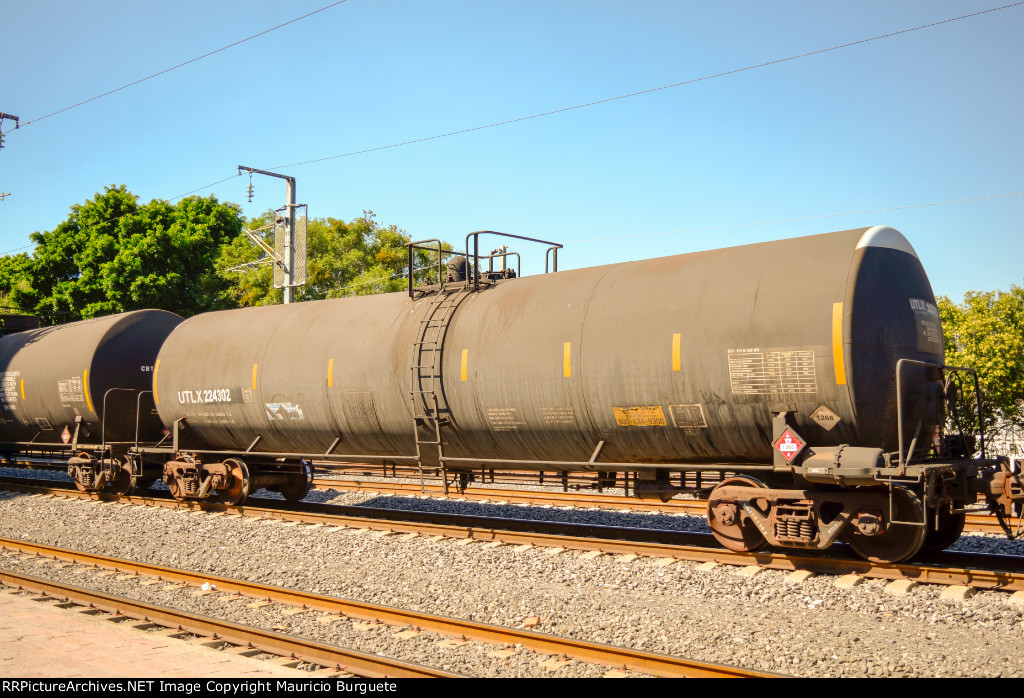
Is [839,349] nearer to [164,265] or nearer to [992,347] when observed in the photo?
[992,347]

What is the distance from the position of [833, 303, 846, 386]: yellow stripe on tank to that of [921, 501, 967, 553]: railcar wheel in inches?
103

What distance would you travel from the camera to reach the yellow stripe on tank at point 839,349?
27.8 ft

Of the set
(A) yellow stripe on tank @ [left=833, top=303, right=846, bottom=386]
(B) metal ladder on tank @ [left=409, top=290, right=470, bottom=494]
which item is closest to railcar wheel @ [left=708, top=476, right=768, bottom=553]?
(A) yellow stripe on tank @ [left=833, top=303, right=846, bottom=386]

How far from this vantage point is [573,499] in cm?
1522

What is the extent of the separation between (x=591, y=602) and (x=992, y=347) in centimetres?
2003

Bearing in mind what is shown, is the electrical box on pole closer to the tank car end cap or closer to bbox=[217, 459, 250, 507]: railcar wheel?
bbox=[217, 459, 250, 507]: railcar wheel

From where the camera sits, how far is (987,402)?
77.2 feet

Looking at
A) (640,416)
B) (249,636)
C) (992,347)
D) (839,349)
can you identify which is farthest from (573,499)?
(992,347)

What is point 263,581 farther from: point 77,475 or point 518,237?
point 77,475

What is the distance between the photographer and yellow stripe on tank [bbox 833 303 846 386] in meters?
8.46

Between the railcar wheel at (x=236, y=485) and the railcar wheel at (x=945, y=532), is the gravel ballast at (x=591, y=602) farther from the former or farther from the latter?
the railcar wheel at (x=236, y=485)

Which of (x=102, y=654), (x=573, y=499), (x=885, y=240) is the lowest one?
(x=102, y=654)

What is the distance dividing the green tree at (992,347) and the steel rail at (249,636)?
71.1ft

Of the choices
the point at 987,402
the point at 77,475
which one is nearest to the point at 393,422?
the point at 77,475
